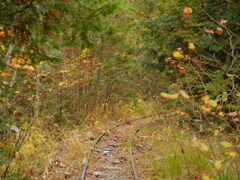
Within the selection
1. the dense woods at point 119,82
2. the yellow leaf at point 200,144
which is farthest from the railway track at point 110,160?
the yellow leaf at point 200,144

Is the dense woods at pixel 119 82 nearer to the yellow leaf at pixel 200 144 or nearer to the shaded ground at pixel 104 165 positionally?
the yellow leaf at pixel 200 144

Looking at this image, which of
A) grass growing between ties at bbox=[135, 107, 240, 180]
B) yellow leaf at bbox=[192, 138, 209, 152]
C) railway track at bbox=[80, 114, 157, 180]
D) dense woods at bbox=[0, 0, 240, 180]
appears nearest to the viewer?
yellow leaf at bbox=[192, 138, 209, 152]

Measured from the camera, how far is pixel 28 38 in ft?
11.5

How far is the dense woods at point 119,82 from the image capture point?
135 inches

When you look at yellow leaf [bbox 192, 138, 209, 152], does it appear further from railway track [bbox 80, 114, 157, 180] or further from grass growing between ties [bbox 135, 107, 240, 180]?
railway track [bbox 80, 114, 157, 180]

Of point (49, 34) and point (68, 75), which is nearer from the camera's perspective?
point (49, 34)

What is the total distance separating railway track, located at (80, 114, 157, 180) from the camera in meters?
5.91

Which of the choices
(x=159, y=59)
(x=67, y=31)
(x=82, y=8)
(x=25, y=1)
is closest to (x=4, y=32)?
(x=25, y=1)

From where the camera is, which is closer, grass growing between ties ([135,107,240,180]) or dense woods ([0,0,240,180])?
dense woods ([0,0,240,180])

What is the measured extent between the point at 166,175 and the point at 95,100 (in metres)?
7.91

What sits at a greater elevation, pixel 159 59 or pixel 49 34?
pixel 49 34

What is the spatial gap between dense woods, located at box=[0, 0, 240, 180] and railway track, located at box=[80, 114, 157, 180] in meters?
0.40

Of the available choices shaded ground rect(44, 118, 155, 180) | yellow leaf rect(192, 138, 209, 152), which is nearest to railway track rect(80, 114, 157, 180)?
shaded ground rect(44, 118, 155, 180)

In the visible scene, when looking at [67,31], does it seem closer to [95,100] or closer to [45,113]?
[45,113]
